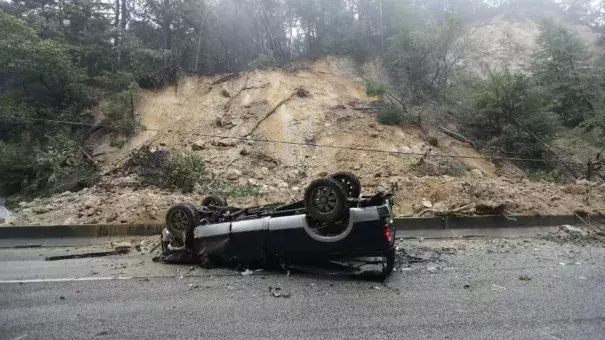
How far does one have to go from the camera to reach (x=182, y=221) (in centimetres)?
667

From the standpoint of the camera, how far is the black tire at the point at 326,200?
17.6 feet

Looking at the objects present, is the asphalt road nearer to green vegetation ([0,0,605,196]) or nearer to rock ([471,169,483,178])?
rock ([471,169,483,178])

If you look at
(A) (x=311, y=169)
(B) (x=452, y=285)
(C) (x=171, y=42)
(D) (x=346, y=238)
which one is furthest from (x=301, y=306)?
(C) (x=171, y=42)

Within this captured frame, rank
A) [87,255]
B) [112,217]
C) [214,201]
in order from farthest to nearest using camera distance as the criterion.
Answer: [112,217] → [87,255] → [214,201]

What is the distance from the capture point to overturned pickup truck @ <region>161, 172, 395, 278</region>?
5297 millimetres

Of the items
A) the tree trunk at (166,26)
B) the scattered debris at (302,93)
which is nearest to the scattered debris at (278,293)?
the scattered debris at (302,93)

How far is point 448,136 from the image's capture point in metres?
16.5

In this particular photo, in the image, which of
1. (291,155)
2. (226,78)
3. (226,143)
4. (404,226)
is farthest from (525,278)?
(226,78)

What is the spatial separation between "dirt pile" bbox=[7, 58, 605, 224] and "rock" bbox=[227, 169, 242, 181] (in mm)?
36

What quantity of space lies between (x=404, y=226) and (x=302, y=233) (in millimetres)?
4614

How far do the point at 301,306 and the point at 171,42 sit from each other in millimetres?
21627

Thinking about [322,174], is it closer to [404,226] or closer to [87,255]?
Result: [404,226]

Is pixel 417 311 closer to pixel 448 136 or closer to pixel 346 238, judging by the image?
pixel 346 238

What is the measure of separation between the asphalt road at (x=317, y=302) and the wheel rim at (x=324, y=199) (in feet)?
3.46
